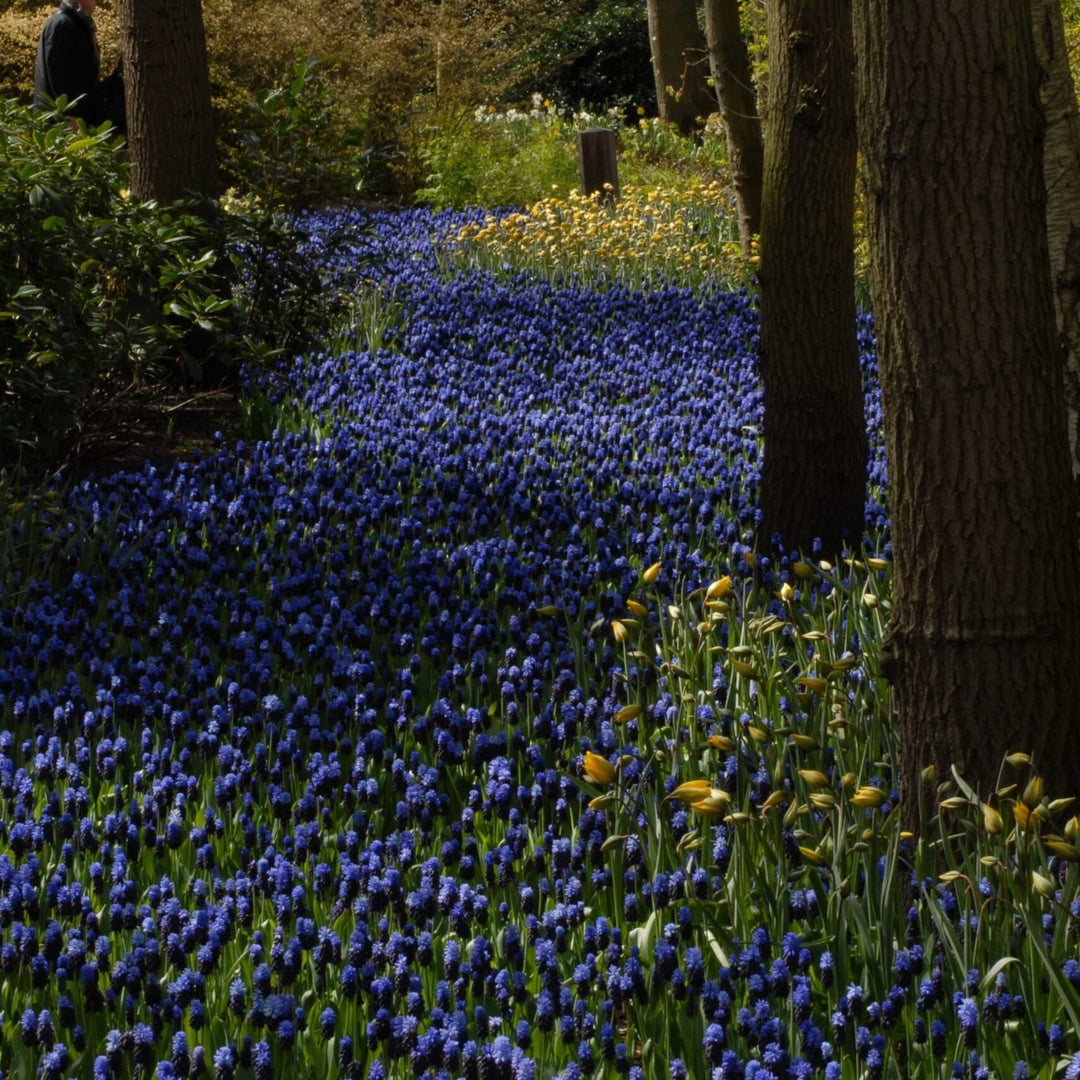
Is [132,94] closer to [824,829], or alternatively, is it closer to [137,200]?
[137,200]

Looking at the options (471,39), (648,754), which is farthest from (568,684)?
(471,39)

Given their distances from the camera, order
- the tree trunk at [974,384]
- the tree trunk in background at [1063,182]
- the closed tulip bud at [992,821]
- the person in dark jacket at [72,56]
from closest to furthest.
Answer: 1. the closed tulip bud at [992,821]
2. the tree trunk at [974,384]
3. the tree trunk in background at [1063,182]
4. the person in dark jacket at [72,56]

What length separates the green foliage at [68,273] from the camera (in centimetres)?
610

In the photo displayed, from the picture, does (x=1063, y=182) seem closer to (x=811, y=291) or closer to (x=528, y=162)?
(x=811, y=291)

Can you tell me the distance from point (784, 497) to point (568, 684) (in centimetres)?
158

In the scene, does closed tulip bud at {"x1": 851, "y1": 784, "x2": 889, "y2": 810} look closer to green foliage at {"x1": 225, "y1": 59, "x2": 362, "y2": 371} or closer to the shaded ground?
the shaded ground

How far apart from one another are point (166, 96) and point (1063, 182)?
4.90 metres

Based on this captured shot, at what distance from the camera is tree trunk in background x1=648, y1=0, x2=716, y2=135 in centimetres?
1898

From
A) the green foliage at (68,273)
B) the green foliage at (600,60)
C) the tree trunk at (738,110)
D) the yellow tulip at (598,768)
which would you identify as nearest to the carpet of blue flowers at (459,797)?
the yellow tulip at (598,768)

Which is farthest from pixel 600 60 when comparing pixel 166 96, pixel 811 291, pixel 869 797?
pixel 869 797

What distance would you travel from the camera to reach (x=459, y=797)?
360 cm

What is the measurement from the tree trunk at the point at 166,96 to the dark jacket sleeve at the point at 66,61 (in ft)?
6.87

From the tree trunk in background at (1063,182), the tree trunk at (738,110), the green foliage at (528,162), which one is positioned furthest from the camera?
the green foliage at (528,162)

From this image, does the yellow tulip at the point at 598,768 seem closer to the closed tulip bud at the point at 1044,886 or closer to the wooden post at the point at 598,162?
the closed tulip bud at the point at 1044,886
